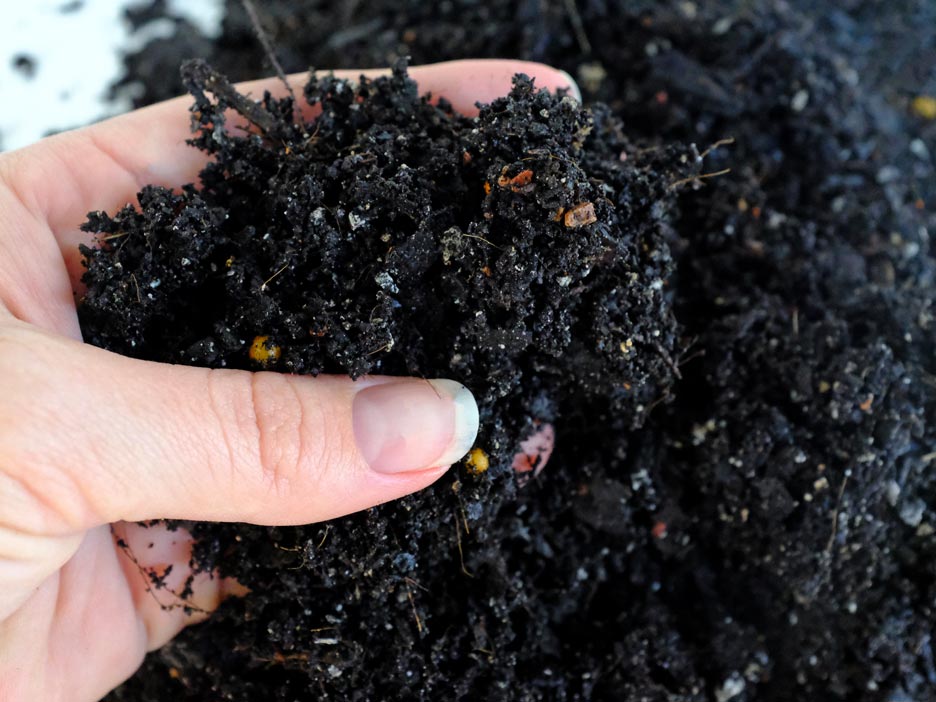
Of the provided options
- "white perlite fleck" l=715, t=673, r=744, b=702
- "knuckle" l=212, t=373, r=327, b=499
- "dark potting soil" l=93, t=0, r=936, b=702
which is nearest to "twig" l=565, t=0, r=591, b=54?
"dark potting soil" l=93, t=0, r=936, b=702

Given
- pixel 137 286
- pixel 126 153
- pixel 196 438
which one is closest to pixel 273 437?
pixel 196 438

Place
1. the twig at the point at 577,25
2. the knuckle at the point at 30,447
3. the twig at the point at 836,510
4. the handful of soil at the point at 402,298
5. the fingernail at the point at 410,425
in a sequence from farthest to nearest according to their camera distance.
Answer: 1. the twig at the point at 577,25
2. the twig at the point at 836,510
3. the handful of soil at the point at 402,298
4. the fingernail at the point at 410,425
5. the knuckle at the point at 30,447

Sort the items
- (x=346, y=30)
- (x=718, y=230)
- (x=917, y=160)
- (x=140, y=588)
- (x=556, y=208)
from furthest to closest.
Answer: (x=346, y=30) < (x=917, y=160) < (x=718, y=230) < (x=140, y=588) < (x=556, y=208)

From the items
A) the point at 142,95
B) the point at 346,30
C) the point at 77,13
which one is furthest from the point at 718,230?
the point at 77,13

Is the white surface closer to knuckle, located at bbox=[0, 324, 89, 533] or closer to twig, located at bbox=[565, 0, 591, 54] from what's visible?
twig, located at bbox=[565, 0, 591, 54]

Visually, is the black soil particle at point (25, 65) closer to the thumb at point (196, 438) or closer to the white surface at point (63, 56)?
the white surface at point (63, 56)

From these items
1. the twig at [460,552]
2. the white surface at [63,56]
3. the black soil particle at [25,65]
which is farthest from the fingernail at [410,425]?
the black soil particle at [25,65]

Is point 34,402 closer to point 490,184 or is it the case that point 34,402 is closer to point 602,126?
point 490,184
